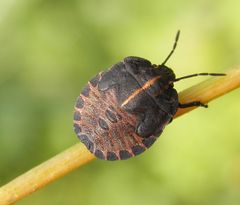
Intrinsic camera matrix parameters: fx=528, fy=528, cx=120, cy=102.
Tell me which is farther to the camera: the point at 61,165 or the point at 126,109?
the point at 126,109

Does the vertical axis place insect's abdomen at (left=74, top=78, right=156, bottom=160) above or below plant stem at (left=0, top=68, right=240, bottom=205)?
below

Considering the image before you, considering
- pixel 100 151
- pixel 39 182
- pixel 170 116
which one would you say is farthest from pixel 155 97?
pixel 39 182

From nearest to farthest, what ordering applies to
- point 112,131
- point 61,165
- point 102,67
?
point 61,165 < point 112,131 < point 102,67

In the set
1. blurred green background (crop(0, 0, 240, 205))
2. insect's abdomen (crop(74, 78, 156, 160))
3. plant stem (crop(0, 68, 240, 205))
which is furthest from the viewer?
blurred green background (crop(0, 0, 240, 205))

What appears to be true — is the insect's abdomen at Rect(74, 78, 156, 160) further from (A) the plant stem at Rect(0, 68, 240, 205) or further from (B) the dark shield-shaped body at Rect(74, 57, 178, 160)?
(A) the plant stem at Rect(0, 68, 240, 205)

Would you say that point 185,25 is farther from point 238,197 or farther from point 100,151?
point 100,151

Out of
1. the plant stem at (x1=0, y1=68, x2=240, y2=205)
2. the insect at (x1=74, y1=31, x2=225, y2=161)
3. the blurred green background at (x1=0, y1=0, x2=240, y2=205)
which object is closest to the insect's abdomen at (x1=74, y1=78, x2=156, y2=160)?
the insect at (x1=74, y1=31, x2=225, y2=161)

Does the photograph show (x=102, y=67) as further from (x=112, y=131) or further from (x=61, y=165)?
(x=61, y=165)

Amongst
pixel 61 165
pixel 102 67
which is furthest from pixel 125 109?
pixel 102 67

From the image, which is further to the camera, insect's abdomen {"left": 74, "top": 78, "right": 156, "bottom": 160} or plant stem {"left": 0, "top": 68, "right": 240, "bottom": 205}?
insect's abdomen {"left": 74, "top": 78, "right": 156, "bottom": 160}
